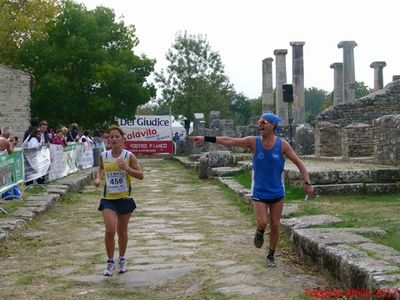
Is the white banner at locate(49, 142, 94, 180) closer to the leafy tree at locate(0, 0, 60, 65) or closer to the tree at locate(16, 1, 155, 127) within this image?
the tree at locate(16, 1, 155, 127)

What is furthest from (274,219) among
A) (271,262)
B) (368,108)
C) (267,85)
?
(267,85)

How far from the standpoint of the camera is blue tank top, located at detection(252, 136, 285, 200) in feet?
20.7

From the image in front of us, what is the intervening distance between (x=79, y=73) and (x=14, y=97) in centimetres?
816

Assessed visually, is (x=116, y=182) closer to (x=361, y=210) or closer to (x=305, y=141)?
(x=361, y=210)

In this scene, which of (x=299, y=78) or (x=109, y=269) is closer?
(x=109, y=269)

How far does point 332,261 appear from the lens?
17.5ft

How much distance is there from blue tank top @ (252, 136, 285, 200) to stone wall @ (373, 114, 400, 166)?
5968 millimetres

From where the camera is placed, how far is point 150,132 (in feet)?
131

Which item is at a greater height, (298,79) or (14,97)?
(298,79)

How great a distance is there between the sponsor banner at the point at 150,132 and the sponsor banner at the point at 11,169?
27.3 m

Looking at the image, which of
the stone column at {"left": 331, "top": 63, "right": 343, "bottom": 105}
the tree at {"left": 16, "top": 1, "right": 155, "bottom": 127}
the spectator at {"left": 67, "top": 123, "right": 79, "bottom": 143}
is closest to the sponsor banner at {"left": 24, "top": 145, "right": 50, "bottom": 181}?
the spectator at {"left": 67, "top": 123, "right": 79, "bottom": 143}

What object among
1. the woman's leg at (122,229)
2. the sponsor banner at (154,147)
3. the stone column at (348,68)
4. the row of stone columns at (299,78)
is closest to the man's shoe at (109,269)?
the woman's leg at (122,229)

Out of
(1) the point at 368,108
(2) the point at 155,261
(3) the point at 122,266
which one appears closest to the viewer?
(3) the point at 122,266

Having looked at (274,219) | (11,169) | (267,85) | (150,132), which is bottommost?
(274,219)
